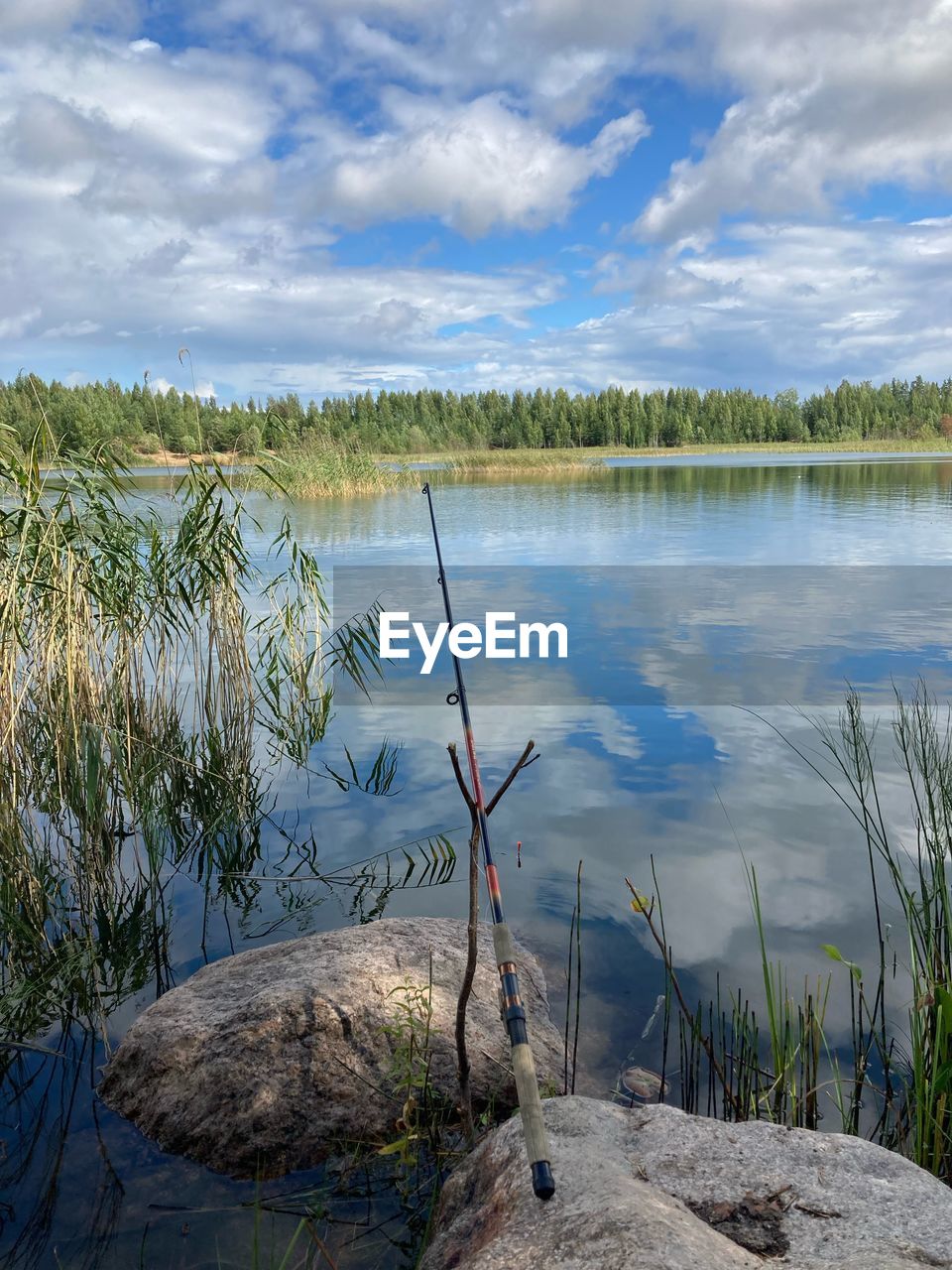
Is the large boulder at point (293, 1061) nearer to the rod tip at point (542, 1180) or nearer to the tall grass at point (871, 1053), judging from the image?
the tall grass at point (871, 1053)

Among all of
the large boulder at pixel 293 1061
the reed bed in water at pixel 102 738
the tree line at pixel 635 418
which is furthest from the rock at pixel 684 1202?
the tree line at pixel 635 418

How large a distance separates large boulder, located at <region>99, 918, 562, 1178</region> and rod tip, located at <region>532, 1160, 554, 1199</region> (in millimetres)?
1750

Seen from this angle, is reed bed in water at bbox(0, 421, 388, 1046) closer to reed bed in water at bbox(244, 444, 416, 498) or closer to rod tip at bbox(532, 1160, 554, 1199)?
rod tip at bbox(532, 1160, 554, 1199)

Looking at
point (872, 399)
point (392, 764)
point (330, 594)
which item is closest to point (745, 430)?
point (872, 399)

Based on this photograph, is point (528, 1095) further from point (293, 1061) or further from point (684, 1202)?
point (293, 1061)

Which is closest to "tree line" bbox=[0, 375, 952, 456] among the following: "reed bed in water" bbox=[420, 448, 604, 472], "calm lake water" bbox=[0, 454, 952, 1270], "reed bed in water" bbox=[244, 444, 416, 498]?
"reed bed in water" bbox=[420, 448, 604, 472]

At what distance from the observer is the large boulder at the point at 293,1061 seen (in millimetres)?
3369

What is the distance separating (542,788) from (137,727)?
2999mm

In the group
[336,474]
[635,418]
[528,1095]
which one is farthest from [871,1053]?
[635,418]

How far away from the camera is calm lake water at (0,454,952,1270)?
10.8 feet

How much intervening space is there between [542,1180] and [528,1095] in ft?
0.57

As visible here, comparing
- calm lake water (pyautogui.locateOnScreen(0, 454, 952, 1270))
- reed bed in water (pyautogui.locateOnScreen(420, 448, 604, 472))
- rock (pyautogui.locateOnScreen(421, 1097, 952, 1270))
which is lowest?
calm lake water (pyautogui.locateOnScreen(0, 454, 952, 1270))

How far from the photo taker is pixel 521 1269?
6.21 ft

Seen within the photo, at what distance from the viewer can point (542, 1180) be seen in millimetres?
1782
